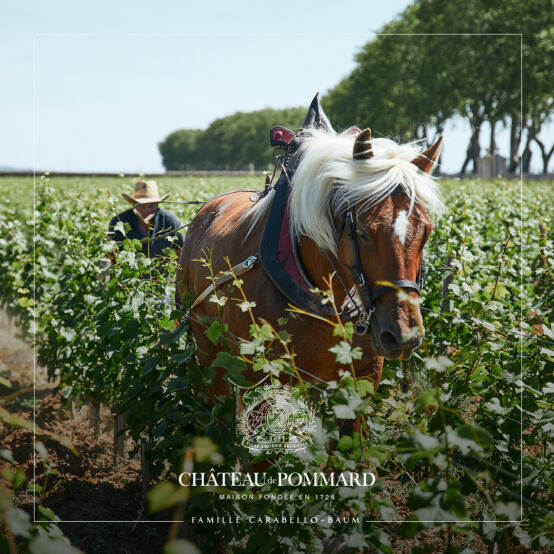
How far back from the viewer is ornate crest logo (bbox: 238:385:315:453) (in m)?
1.92

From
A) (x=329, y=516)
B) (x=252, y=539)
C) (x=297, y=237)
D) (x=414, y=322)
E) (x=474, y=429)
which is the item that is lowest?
(x=252, y=539)

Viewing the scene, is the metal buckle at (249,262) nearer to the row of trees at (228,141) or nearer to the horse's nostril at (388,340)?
the horse's nostril at (388,340)

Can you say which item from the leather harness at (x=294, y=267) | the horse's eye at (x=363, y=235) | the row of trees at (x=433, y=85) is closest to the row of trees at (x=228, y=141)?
the row of trees at (x=433, y=85)

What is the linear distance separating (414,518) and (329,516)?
0.98ft

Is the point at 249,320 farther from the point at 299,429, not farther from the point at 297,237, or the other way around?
the point at 299,429

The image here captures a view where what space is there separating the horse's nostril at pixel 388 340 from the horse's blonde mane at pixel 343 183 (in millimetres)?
459

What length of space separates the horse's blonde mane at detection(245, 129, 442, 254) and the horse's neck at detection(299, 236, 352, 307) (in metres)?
0.07

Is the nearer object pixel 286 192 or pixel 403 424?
pixel 403 424

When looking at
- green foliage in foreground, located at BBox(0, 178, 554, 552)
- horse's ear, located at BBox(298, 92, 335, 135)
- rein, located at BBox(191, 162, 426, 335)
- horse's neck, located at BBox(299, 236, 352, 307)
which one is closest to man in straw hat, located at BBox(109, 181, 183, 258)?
green foliage in foreground, located at BBox(0, 178, 554, 552)

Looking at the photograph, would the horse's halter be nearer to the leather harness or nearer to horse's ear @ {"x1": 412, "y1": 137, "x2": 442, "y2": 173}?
the leather harness

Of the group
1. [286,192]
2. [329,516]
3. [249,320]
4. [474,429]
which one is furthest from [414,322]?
[286,192]

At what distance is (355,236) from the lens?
203cm

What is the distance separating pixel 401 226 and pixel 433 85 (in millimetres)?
22842

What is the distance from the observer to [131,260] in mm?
3402
